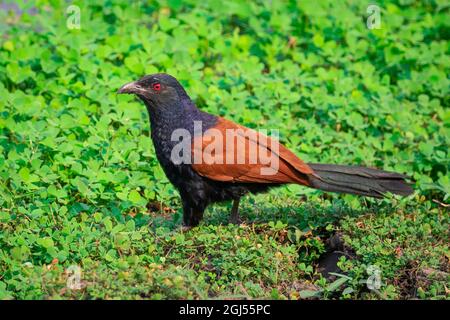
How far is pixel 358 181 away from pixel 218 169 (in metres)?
1.01

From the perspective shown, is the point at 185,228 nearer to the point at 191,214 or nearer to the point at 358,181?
the point at 191,214

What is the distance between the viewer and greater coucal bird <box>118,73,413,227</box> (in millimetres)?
5535

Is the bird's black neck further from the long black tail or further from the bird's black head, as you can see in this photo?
the long black tail

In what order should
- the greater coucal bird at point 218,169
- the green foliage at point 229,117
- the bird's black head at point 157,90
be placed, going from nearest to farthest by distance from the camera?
the green foliage at point 229,117, the greater coucal bird at point 218,169, the bird's black head at point 157,90

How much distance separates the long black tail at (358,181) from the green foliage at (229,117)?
0.62ft

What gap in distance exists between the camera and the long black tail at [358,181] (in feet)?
18.8

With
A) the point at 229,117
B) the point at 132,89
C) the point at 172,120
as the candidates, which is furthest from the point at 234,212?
the point at 229,117

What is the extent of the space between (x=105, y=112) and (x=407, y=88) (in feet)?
9.69

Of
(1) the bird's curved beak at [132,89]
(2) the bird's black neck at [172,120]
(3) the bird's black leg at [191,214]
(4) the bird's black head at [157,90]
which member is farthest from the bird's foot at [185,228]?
(1) the bird's curved beak at [132,89]

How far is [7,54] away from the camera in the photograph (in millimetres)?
7578

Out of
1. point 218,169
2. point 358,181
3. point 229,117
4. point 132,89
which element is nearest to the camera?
point 218,169

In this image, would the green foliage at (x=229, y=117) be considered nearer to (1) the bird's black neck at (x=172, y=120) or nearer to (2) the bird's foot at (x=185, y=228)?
(2) the bird's foot at (x=185, y=228)

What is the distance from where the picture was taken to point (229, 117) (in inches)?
282
